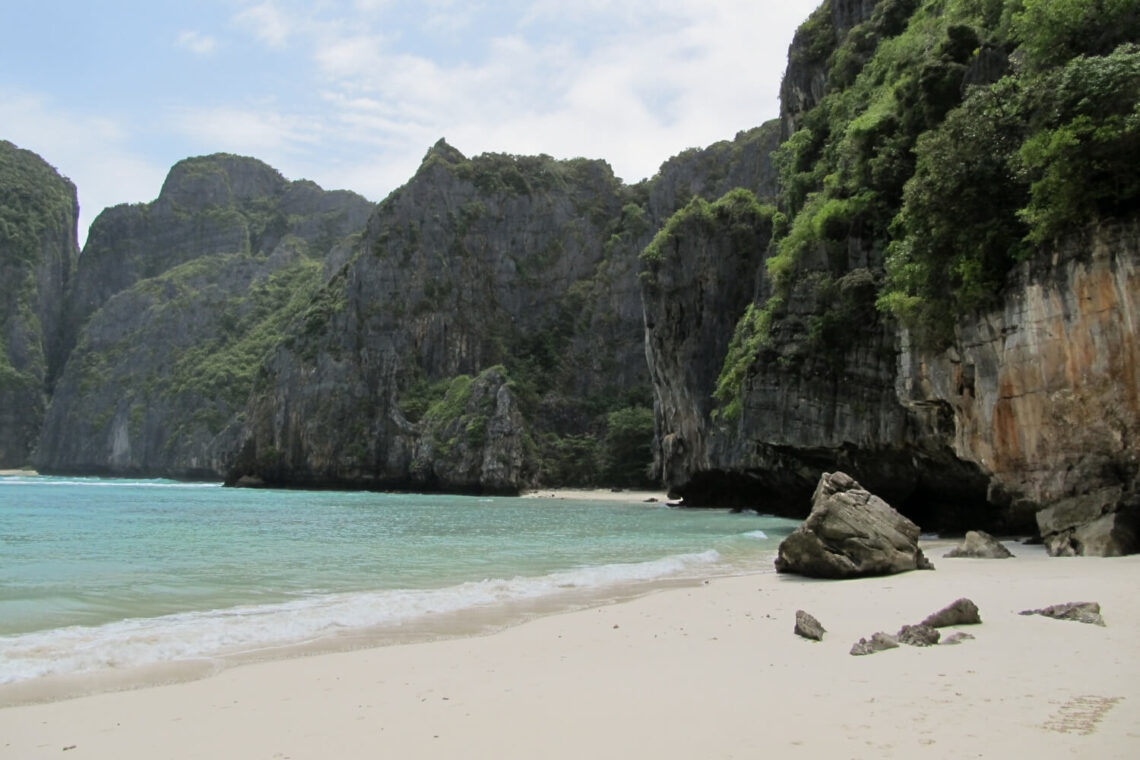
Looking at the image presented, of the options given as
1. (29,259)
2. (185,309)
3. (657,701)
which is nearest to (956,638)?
(657,701)

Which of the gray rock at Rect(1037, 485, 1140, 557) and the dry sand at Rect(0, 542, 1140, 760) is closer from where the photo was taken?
the dry sand at Rect(0, 542, 1140, 760)

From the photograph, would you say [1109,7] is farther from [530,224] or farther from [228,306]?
[228,306]

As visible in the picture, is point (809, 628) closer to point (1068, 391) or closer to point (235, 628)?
point (235, 628)

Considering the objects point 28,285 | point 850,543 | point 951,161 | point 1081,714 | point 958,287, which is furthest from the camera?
point 28,285

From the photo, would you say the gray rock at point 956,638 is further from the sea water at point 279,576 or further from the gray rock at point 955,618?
the sea water at point 279,576

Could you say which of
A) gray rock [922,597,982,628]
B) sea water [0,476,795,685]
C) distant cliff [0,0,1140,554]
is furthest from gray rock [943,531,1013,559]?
gray rock [922,597,982,628]

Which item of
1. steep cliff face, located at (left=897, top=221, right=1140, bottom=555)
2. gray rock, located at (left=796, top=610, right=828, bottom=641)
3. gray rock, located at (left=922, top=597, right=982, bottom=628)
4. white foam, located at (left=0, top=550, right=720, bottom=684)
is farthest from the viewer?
steep cliff face, located at (left=897, top=221, right=1140, bottom=555)

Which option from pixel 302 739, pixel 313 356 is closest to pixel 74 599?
pixel 302 739

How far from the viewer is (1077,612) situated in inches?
301

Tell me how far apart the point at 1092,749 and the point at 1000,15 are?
76.6ft

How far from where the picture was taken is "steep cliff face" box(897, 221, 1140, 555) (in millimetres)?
13391

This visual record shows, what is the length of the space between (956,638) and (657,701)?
3197 millimetres

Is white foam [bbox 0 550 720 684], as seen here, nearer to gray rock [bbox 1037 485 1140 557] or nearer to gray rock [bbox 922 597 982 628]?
gray rock [bbox 922 597 982 628]

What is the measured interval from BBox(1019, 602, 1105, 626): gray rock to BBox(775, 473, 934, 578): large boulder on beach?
4.74m
